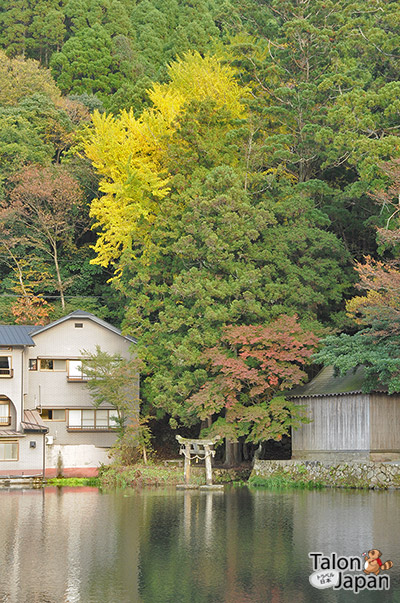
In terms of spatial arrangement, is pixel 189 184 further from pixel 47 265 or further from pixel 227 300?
pixel 47 265

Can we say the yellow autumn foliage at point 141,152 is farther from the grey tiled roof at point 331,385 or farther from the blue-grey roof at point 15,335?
the grey tiled roof at point 331,385

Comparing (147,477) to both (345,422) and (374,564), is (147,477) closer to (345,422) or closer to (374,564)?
(345,422)

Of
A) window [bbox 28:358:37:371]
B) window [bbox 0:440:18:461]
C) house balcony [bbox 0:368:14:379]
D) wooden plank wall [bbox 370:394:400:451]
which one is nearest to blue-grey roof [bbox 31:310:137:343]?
window [bbox 28:358:37:371]

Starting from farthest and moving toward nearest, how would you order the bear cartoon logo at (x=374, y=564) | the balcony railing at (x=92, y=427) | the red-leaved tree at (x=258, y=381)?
the balcony railing at (x=92, y=427) → the red-leaved tree at (x=258, y=381) → the bear cartoon logo at (x=374, y=564)

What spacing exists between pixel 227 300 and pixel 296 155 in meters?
9.35

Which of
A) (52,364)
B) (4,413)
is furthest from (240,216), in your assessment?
(4,413)

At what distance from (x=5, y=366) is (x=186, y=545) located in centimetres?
2634

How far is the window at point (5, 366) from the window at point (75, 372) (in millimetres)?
3258

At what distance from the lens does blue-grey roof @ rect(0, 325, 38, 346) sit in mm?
42469

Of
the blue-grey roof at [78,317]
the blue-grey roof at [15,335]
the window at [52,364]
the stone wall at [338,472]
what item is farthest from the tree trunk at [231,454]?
the blue-grey roof at [15,335]

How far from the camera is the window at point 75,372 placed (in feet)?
146

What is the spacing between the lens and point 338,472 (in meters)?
34.5

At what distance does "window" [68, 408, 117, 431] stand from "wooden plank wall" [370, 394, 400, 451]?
49.3 ft

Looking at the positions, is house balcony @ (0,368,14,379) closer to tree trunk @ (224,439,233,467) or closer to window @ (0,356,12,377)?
window @ (0,356,12,377)
